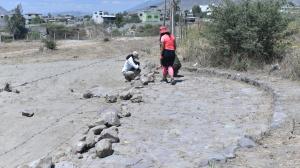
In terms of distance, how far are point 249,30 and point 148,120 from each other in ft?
24.6

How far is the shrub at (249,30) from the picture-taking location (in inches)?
671

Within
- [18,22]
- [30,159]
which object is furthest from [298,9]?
[18,22]

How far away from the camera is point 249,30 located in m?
16.9

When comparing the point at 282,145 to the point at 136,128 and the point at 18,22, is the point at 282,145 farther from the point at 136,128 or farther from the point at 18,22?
the point at 18,22

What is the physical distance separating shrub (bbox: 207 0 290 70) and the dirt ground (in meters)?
1.46

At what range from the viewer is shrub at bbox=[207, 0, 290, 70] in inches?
671

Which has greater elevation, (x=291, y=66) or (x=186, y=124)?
(x=291, y=66)

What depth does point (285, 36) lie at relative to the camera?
17.7m

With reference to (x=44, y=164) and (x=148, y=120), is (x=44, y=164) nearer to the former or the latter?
(x=44, y=164)

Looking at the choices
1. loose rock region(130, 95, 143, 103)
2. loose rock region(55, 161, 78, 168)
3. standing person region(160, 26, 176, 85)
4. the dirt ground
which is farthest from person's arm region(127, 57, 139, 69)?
loose rock region(55, 161, 78, 168)

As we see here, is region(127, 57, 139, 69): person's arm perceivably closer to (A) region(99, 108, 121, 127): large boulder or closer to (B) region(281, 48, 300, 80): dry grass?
(B) region(281, 48, 300, 80): dry grass

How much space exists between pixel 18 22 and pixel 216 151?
66352 millimetres

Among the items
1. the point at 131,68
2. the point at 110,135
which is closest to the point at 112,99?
the point at 131,68

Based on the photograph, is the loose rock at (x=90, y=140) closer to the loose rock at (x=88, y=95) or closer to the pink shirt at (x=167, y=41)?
the loose rock at (x=88, y=95)
